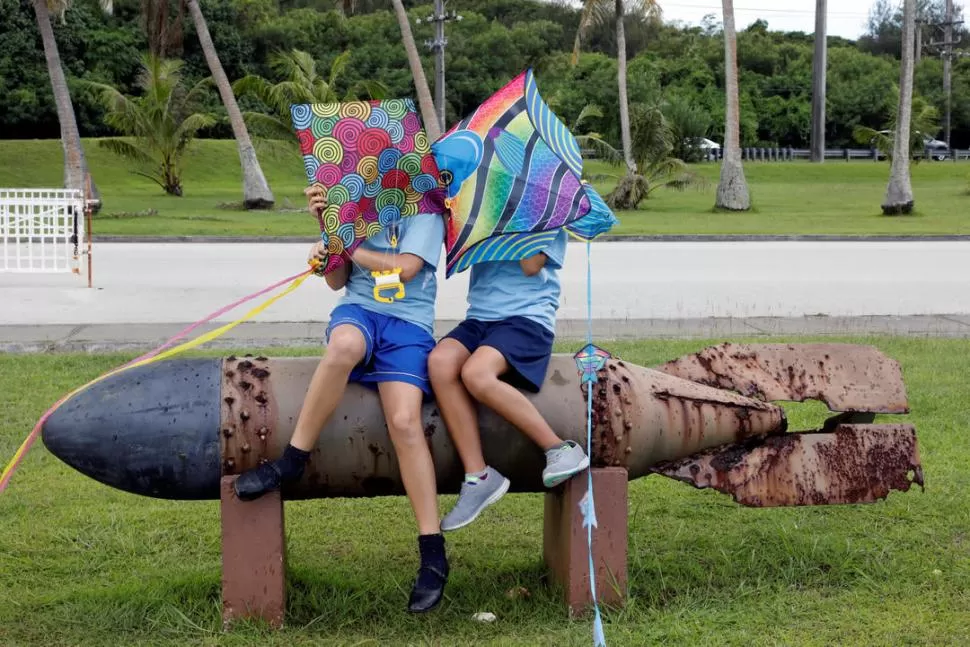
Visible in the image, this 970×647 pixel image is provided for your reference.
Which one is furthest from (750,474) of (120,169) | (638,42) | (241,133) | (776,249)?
(638,42)

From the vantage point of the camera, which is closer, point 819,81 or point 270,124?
point 270,124

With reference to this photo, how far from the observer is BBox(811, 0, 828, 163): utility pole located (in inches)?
1724

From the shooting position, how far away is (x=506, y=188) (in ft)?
12.6

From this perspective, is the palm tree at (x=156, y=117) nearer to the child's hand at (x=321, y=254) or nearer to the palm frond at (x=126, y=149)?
the palm frond at (x=126, y=149)

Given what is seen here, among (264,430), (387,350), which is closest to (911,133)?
(387,350)

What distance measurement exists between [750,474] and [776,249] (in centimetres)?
1353

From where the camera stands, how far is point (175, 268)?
13.9 m

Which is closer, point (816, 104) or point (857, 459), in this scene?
point (857, 459)

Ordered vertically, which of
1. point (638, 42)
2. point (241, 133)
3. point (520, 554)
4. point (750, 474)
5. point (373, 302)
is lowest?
point (520, 554)

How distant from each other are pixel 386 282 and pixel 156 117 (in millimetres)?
26272

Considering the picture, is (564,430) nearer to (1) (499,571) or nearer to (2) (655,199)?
(1) (499,571)

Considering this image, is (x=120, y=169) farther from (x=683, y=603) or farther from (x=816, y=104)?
(x=683, y=603)

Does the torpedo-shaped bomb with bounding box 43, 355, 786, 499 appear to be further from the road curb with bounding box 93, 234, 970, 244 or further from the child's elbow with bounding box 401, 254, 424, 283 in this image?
the road curb with bounding box 93, 234, 970, 244

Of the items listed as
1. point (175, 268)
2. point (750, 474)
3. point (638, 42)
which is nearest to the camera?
point (750, 474)
